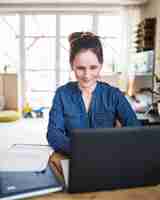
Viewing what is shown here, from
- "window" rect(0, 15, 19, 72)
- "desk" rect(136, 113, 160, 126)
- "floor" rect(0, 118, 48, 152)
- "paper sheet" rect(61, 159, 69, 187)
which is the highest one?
"window" rect(0, 15, 19, 72)

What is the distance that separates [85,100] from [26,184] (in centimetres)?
64

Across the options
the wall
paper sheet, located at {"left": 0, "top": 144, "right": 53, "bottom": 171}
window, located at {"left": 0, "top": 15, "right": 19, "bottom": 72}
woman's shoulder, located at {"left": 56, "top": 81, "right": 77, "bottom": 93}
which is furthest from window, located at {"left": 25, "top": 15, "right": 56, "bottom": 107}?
paper sheet, located at {"left": 0, "top": 144, "right": 53, "bottom": 171}

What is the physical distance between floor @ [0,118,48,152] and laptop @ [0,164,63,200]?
2.42 metres

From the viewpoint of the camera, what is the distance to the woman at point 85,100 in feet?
4.56

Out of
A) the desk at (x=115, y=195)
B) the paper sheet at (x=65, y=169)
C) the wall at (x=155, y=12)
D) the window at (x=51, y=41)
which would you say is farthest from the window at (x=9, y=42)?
the desk at (x=115, y=195)

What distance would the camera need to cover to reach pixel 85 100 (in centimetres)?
149

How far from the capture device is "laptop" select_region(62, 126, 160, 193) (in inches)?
34.1

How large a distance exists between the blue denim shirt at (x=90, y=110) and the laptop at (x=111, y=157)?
0.52 metres

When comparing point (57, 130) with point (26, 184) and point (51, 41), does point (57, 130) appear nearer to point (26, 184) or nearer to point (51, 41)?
point (26, 184)

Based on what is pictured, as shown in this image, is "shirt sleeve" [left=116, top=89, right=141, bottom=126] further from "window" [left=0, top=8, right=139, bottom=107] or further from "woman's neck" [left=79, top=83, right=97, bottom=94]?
"window" [left=0, top=8, right=139, bottom=107]

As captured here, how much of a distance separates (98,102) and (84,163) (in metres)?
0.66

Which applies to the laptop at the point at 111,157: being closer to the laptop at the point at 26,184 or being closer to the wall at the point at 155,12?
the laptop at the point at 26,184

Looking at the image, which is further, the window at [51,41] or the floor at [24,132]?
the window at [51,41]

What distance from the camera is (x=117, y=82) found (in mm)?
5445
